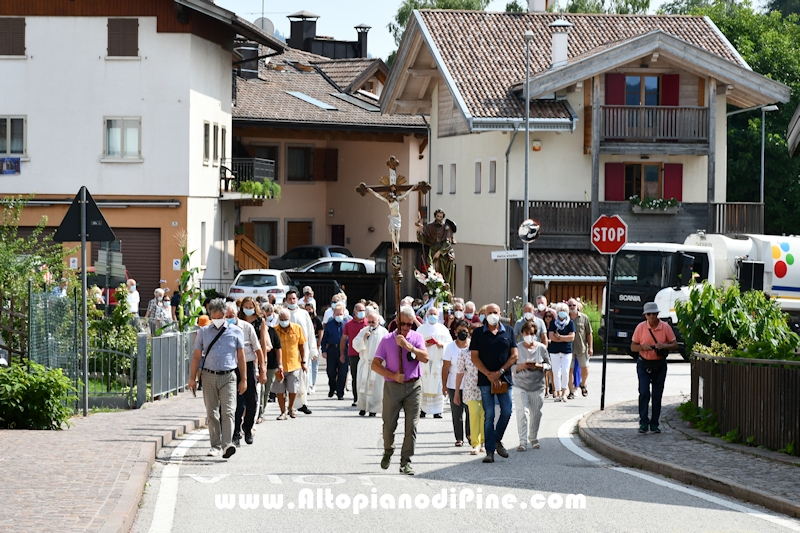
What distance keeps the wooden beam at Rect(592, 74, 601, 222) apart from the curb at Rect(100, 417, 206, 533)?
79.9ft

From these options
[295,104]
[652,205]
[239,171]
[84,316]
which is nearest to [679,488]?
[84,316]

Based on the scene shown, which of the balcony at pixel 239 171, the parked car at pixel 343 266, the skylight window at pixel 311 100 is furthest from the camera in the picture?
the skylight window at pixel 311 100

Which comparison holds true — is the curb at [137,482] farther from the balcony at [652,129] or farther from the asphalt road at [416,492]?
the balcony at [652,129]

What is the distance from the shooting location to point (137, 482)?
1203 cm

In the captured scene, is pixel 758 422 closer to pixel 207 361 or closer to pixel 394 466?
pixel 394 466

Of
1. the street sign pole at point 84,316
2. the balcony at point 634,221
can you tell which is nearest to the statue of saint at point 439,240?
the balcony at point 634,221

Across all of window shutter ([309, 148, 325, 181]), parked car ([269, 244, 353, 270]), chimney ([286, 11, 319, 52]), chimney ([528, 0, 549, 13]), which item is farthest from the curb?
chimney ([286, 11, 319, 52])

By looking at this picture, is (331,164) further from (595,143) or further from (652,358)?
(652,358)

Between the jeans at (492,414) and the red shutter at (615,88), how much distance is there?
26301 millimetres

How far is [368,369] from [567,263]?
19.0m

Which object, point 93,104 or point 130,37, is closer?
point 130,37

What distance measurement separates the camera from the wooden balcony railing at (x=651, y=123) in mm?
39969

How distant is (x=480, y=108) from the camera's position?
39719mm

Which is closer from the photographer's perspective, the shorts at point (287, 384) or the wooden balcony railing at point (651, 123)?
the shorts at point (287, 384)
